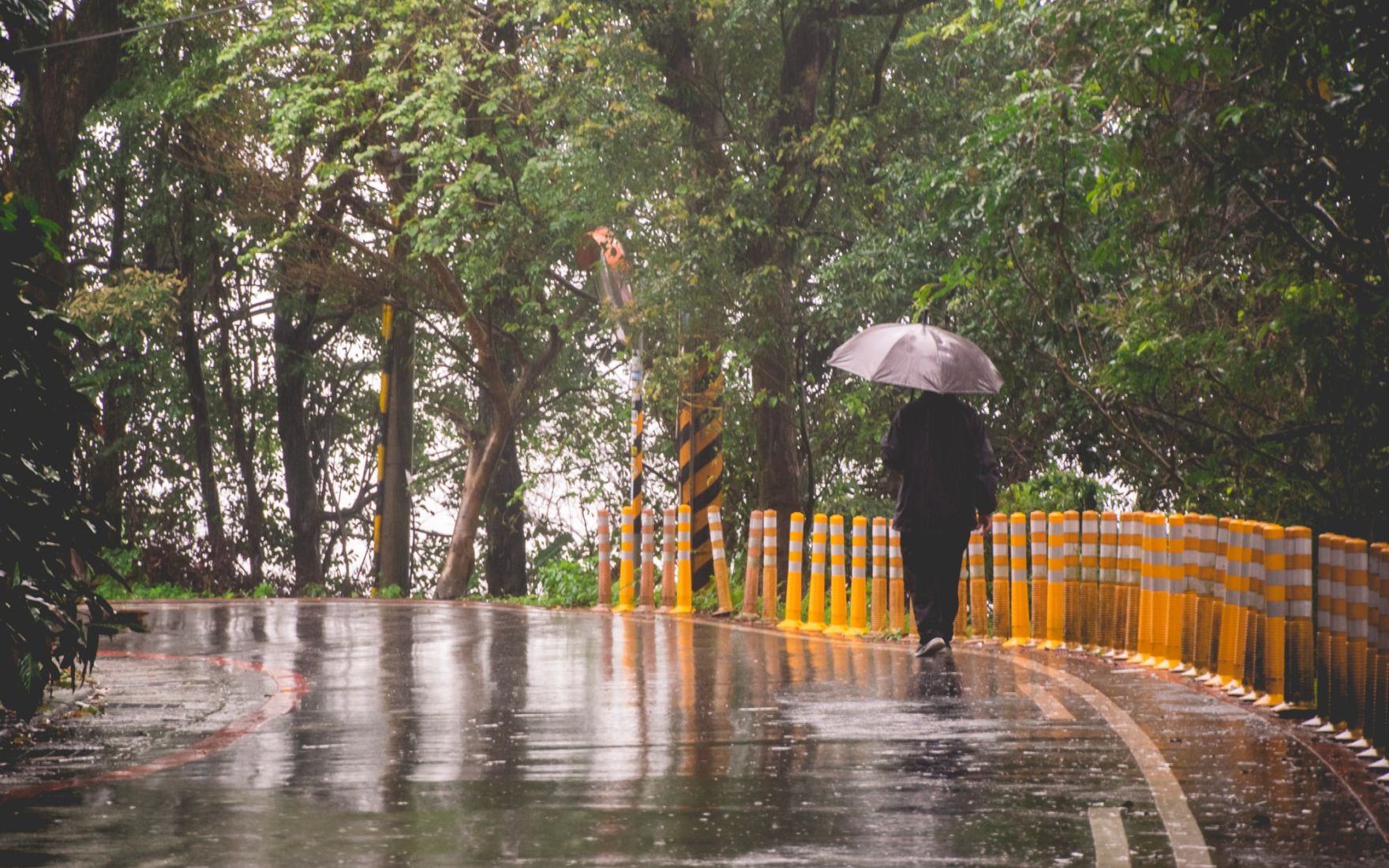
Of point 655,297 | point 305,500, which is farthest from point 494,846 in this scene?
point 305,500

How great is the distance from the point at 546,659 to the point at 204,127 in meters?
19.4

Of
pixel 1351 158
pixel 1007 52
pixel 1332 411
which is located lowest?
pixel 1332 411

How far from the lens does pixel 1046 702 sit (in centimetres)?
1127

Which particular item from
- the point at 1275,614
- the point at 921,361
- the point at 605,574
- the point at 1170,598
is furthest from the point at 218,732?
the point at 605,574

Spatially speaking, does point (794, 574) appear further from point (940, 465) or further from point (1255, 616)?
point (1255, 616)

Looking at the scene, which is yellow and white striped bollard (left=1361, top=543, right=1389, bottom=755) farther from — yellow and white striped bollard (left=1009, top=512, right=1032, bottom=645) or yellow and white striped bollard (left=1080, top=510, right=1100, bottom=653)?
yellow and white striped bollard (left=1009, top=512, right=1032, bottom=645)

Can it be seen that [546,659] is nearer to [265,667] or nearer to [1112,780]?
[265,667]

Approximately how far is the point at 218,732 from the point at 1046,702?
4419 mm

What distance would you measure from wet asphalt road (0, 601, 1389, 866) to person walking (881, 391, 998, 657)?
0.45 m

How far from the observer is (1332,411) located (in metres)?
15.2

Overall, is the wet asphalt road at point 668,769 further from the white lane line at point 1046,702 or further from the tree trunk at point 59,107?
the tree trunk at point 59,107

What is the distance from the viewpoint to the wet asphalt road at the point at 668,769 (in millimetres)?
6773

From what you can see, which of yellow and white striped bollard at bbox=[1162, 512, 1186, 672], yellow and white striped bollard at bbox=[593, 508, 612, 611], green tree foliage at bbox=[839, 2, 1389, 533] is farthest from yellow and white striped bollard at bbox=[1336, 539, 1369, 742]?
yellow and white striped bollard at bbox=[593, 508, 612, 611]

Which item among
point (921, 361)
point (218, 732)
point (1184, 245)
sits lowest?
point (218, 732)
